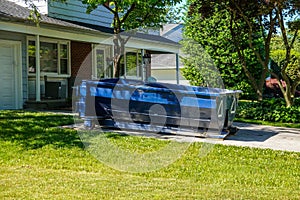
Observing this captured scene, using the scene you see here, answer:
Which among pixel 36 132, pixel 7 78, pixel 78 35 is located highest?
pixel 78 35

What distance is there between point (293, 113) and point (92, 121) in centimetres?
718

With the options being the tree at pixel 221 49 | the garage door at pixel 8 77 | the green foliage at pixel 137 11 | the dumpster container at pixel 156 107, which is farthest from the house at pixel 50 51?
the dumpster container at pixel 156 107

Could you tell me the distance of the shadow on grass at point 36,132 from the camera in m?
7.98

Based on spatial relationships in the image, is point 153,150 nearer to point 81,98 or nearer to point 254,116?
point 81,98

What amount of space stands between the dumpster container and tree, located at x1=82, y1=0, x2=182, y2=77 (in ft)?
13.6

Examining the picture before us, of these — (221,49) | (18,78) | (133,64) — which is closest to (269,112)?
(221,49)

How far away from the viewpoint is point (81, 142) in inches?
321

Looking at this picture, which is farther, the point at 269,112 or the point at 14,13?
the point at 269,112

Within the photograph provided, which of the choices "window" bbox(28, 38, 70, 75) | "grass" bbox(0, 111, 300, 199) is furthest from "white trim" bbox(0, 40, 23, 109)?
"grass" bbox(0, 111, 300, 199)

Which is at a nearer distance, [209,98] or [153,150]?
[153,150]

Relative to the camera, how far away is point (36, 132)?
8844 millimetres

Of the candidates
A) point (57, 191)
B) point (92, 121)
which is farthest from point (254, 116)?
point (57, 191)

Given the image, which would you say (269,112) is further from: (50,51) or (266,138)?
(50,51)

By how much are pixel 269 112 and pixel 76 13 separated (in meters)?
9.30
